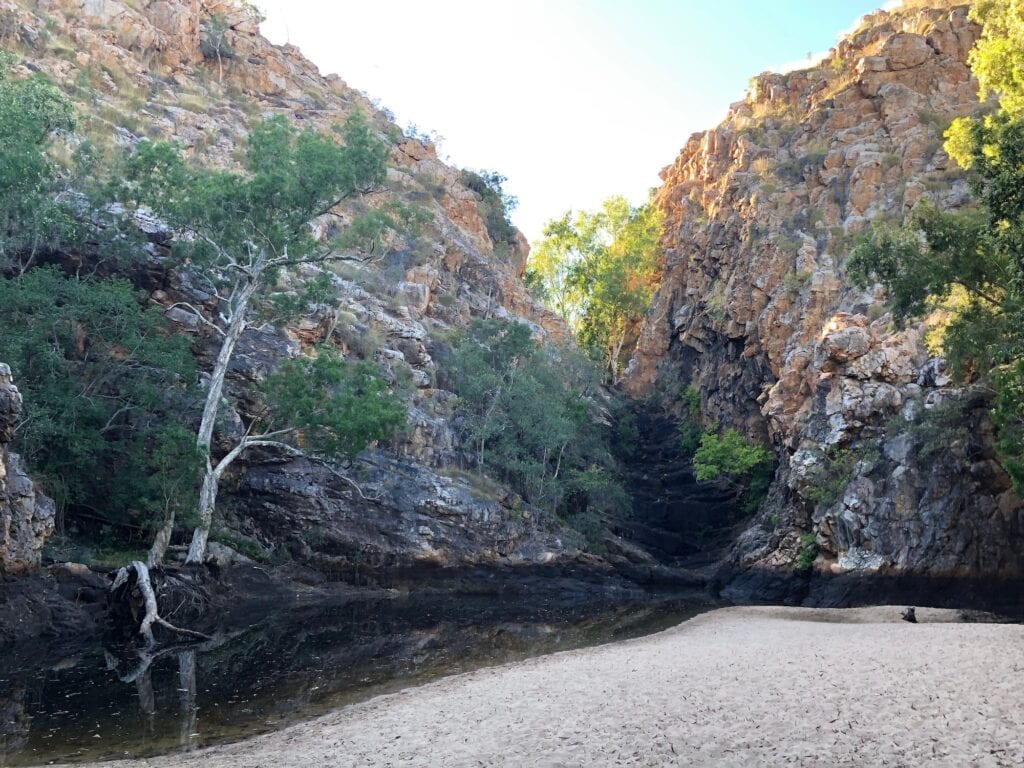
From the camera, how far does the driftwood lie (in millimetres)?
17609

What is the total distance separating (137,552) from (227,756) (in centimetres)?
1968

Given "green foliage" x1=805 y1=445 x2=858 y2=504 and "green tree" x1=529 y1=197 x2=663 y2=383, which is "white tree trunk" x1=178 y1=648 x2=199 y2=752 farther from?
"green tree" x1=529 y1=197 x2=663 y2=383

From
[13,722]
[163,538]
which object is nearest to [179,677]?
[13,722]

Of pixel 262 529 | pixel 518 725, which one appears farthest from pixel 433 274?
pixel 518 725

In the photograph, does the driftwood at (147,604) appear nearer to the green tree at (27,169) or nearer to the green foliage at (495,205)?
the green tree at (27,169)

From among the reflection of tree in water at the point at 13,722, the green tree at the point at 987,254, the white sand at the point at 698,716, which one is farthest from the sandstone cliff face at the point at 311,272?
the green tree at the point at 987,254

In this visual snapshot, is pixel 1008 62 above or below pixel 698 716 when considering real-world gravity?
above

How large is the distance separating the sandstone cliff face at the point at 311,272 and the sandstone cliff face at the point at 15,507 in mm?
10664

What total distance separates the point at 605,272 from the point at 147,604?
62584 mm

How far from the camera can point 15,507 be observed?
18.1 metres

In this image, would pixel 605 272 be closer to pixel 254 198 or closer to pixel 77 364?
pixel 254 198

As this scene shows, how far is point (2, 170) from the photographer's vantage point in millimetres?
23828

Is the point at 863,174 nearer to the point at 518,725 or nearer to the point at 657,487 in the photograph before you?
the point at 657,487

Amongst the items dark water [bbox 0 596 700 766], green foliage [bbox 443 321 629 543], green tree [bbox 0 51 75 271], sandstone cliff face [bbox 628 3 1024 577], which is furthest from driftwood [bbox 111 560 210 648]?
sandstone cliff face [bbox 628 3 1024 577]
